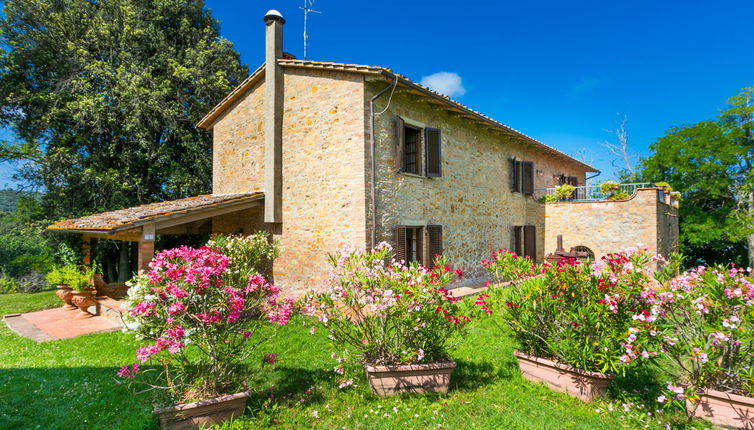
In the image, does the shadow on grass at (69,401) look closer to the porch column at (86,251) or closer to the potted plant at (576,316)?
the potted plant at (576,316)

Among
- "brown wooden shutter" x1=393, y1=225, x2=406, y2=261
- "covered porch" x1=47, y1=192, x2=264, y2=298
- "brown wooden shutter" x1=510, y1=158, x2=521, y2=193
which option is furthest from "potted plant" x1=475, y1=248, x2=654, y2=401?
"brown wooden shutter" x1=510, y1=158, x2=521, y2=193

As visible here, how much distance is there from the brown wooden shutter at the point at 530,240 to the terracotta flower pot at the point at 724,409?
10.2 meters

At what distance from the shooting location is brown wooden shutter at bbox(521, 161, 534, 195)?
43.1 ft

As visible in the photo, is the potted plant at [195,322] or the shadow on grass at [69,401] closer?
the potted plant at [195,322]

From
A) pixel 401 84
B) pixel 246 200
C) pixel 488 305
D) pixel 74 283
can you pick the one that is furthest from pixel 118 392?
pixel 401 84

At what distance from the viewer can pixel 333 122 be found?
803 centimetres

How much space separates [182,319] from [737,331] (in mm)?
4864

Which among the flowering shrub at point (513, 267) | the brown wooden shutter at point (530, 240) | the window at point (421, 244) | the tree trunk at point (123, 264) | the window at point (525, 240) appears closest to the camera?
the flowering shrub at point (513, 267)

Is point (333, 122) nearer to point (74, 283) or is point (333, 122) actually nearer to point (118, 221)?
point (118, 221)

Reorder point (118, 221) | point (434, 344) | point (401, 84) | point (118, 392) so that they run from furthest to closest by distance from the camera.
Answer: point (401, 84) < point (118, 221) < point (118, 392) < point (434, 344)

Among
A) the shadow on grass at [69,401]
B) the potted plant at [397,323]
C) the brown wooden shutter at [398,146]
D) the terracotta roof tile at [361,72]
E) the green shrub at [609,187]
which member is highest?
the terracotta roof tile at [361,72]

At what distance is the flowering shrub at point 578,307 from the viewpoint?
345cm

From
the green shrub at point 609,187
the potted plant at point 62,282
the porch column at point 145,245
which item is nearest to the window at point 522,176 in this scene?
the green shrub at point 609,187

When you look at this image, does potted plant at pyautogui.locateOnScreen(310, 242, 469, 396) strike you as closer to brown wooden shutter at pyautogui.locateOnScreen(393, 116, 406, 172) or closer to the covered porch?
brown wooden shutter at pyautogui.locateOnScreen(393, 116, 406, 172)
